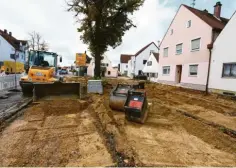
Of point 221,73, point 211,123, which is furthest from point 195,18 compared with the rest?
point 211,123

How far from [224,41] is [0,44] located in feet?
132

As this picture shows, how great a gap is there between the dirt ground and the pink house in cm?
981

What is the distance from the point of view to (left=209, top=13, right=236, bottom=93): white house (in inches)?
469

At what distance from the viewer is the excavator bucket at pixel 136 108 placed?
558cm

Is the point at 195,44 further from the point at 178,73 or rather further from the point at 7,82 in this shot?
the point at 7,82

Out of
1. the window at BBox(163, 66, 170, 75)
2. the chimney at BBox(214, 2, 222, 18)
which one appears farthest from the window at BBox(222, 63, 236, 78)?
the chimney at BBox(214, 2, 222, 18)

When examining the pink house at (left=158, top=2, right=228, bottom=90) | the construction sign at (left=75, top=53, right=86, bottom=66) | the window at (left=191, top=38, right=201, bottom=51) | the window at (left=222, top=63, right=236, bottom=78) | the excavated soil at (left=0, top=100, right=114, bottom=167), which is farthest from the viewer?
the construction sign at (left=75, top=53, right=86, bottom=66)

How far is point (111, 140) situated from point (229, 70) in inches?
467

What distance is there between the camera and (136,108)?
5586 millimetres

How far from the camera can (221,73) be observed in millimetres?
12883

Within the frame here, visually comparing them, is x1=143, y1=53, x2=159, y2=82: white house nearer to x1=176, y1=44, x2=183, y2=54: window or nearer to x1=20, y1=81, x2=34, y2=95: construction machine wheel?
x1=176, y1=44, x2=183, y2=54: window

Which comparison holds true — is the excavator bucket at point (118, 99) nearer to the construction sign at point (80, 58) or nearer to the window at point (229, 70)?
the window at point (229, 70)

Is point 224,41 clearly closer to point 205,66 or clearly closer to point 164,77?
point 205,66

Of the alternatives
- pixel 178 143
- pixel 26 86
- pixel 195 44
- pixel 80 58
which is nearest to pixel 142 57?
pixel 80 58
